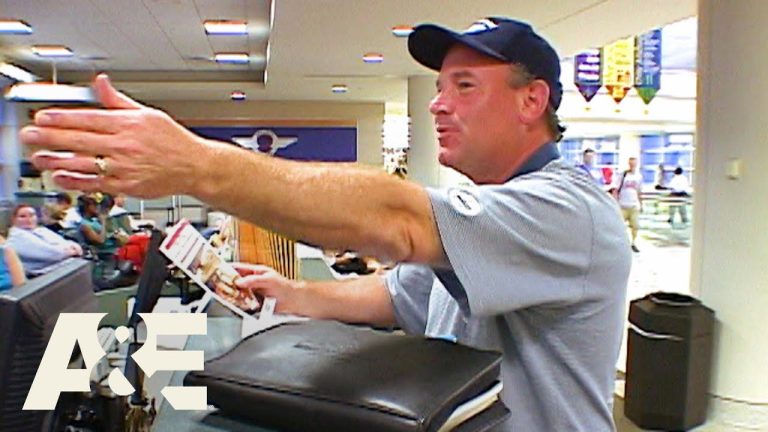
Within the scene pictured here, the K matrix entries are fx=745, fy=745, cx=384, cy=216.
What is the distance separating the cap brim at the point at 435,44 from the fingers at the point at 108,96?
0.53 meters

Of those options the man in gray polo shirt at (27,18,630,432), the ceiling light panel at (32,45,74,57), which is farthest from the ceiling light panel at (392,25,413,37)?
the man in gray polo shirt at (27,18,630,432)

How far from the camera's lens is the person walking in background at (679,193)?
15.6 m

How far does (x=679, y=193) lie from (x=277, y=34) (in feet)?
37.3

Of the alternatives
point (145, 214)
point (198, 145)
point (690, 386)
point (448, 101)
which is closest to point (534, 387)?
point (448, 101)

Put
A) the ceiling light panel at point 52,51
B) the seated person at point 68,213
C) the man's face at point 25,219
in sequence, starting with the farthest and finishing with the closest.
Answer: the ceiling light panel at point 52,51
the seated person at point 68,213
the man's face at point 25,219

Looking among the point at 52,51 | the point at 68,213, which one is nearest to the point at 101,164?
the point at 68,213

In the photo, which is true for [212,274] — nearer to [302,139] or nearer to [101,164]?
[101,164]

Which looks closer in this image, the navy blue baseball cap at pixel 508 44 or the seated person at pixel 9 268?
the navy blue baseball cap at pixel 508 44

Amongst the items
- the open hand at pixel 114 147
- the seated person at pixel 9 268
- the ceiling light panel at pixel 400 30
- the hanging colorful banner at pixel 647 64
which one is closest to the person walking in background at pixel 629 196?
the hanging colorful banner at pixel 647 64

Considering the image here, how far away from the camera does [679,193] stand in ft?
51.2

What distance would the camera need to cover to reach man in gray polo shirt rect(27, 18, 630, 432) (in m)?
0.67

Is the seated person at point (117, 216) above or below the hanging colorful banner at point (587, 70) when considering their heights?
below

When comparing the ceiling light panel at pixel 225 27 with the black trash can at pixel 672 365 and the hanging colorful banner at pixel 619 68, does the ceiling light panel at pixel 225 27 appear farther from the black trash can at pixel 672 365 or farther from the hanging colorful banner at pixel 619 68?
the black trash can at pixel 672 365

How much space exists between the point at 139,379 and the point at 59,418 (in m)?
0.36
